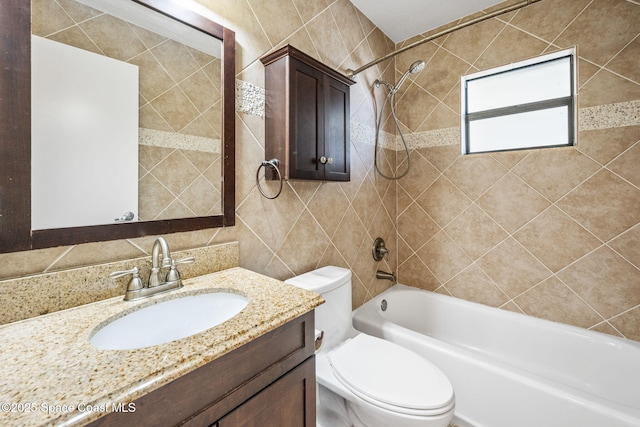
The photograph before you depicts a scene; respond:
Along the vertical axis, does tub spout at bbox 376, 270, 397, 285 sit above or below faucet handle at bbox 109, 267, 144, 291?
below

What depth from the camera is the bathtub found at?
1076 millimetres

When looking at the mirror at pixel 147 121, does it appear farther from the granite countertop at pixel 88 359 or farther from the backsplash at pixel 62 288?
the granite countertop at pixel 88 359

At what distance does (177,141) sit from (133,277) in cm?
51

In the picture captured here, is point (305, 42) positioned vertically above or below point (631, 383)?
above

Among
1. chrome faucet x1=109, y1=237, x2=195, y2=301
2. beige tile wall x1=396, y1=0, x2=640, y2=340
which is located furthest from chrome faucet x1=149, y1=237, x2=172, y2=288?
beige tile wall x1=396, y1=0, x2=640, y2=340

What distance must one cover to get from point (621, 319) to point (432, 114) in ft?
5.56

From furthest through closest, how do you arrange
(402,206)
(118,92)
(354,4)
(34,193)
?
(402,206) < (354,4) < (118,92) < (34,193)

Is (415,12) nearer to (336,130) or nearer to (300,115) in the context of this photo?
(336,130)

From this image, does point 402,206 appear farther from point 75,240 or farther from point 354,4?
point 75,240

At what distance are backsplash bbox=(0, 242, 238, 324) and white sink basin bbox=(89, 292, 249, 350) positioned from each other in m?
0.15

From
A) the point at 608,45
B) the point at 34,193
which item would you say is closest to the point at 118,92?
the point at 34,193

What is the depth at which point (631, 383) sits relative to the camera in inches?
53.4

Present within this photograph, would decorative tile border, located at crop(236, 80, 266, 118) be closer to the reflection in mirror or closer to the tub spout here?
the reflection in mirror

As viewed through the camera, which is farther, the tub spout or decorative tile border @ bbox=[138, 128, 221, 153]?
the tub spout
